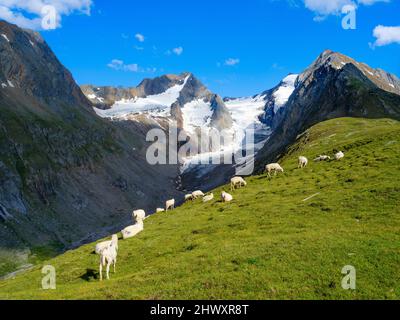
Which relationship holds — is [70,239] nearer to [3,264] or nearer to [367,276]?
[3,264]

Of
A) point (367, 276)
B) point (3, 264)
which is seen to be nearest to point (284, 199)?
point (367, 276)

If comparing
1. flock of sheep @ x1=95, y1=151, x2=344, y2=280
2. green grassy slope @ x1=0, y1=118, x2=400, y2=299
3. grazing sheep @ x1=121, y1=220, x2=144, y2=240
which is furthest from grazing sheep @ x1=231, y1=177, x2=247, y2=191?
grazing sheep @ x1=121, y1=220, x2=144, y2=240

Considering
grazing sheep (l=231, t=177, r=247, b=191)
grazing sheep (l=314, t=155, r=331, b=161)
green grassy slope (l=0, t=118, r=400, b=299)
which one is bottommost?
green grassy slope (l=0, t=118, r=400, b=299)

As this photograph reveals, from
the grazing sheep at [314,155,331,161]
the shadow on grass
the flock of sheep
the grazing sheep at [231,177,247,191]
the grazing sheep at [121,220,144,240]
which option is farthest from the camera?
the grazing sheep at [314,155,331,161]

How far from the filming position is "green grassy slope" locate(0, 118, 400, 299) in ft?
77.7

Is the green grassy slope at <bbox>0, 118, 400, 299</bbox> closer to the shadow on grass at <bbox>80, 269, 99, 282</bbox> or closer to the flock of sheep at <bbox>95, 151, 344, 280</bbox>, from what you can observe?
the shadow on grass at <bbox>80, 269, 99, 282</bbox>

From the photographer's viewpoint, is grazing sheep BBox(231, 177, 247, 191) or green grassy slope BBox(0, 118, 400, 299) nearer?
green grassy slope BBox(0, 118, 400, 299)

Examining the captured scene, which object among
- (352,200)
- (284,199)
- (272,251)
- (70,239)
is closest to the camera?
(272,251)

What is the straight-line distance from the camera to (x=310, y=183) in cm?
5072

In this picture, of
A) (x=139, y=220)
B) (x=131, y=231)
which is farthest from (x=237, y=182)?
(x=131, y=231)

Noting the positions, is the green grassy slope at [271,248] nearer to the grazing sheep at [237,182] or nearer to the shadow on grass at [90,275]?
the shadow on grass at [90,275]

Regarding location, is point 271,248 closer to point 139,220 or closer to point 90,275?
point 90,275

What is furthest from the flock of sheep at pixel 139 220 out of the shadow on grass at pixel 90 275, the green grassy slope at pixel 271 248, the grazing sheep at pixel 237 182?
the green grassy slope at pixel 271 248
